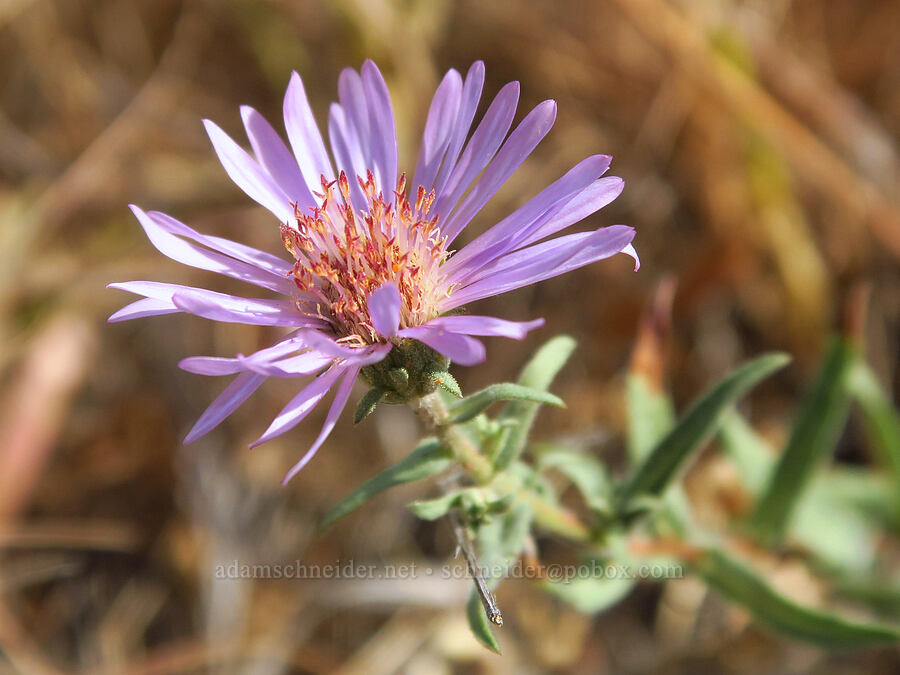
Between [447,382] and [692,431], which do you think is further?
[692,431]

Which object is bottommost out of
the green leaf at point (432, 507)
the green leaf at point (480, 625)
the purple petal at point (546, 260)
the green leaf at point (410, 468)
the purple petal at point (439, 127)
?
the green leaf at point (480, 625)

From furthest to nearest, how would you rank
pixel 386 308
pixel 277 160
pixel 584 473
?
pixel 584 473 → pixel 277 160 → pixel 386 308

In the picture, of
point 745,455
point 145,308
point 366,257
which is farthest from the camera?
point 745,455

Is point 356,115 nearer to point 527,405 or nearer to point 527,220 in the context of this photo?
point 527,220

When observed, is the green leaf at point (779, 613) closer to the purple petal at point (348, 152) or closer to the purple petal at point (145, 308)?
the purple petal at point (348, 152)

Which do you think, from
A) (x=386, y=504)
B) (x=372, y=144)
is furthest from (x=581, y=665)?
(x=372, y=144)

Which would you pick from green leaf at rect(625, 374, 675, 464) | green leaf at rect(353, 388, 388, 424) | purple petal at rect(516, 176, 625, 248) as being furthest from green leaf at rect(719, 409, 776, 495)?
green leaf at rect(353, 388, 388, 424)

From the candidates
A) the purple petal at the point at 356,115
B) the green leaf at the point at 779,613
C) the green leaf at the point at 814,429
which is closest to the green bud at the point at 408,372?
the purple petal at the point at 356,115

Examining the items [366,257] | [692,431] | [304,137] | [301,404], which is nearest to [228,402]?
[301,404]
